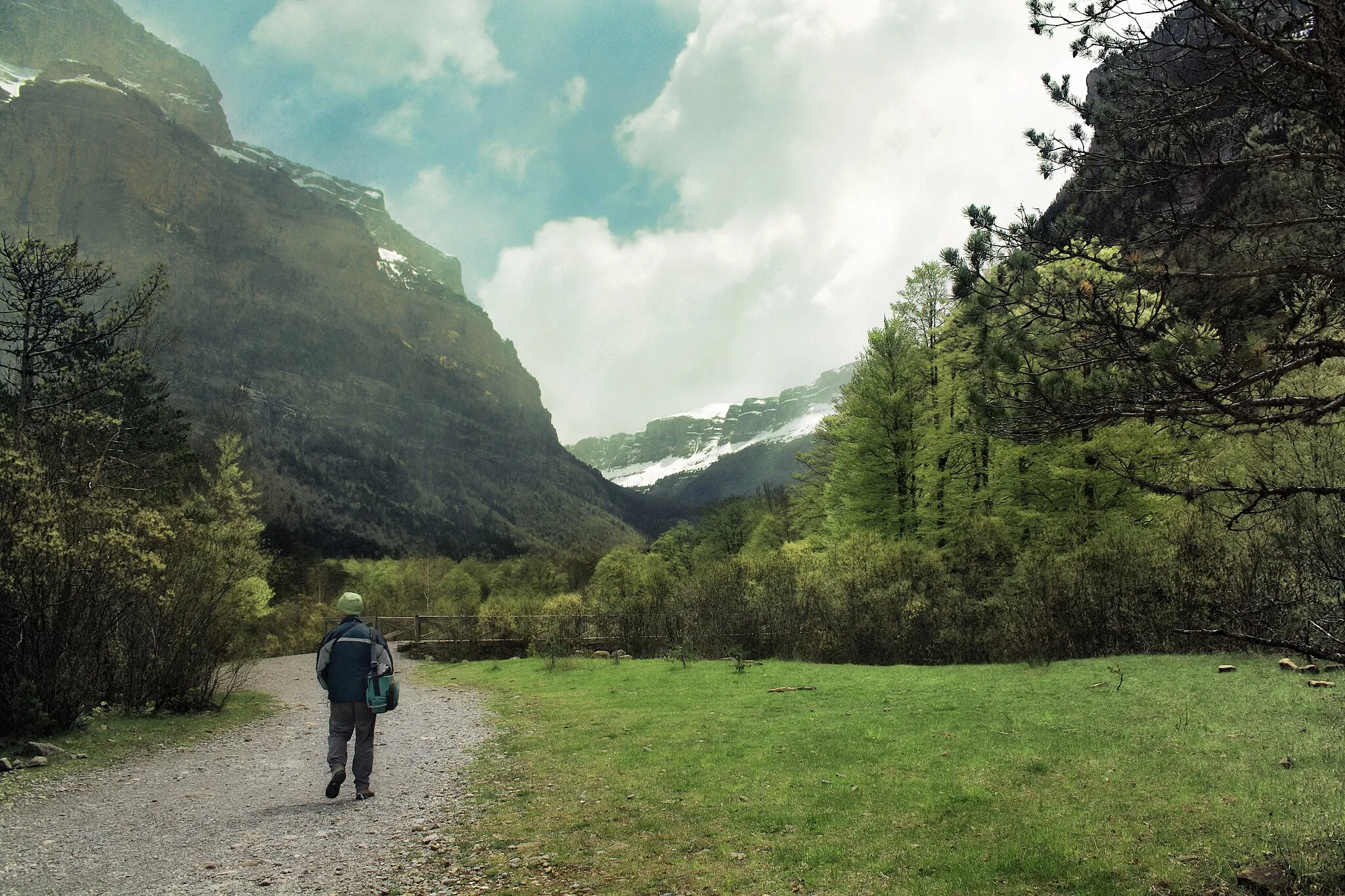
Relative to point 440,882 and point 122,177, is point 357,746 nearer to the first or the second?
point 440,882

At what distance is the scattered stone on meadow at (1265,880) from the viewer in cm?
402

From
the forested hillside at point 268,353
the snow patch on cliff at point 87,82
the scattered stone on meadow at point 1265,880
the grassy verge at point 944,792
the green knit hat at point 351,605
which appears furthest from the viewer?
the snow patch on cliff at point 87,82

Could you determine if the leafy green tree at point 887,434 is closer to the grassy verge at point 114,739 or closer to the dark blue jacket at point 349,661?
the grassy verge at point 114,739

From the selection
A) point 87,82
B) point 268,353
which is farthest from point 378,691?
point 87,82

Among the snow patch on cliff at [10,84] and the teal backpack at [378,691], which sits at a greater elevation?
the snow patch on cliff at [10,84]

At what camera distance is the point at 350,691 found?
7.88 metres

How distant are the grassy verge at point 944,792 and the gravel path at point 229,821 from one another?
80cm

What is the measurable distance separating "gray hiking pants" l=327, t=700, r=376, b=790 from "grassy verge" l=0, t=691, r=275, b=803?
3.61 metres

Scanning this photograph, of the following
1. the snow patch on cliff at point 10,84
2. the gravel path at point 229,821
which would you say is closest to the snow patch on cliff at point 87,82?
the snow patch on cliff at point 10,84

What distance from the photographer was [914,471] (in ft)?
79.7

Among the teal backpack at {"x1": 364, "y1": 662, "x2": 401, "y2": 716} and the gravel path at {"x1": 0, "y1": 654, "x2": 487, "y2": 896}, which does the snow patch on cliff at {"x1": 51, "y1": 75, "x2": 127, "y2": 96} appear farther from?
the teal backpack at {"x1": 364, "y1": 662, "x2": 401, "y2": 716}

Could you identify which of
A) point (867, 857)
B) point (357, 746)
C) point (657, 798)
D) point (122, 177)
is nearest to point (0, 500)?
point (357, 746)

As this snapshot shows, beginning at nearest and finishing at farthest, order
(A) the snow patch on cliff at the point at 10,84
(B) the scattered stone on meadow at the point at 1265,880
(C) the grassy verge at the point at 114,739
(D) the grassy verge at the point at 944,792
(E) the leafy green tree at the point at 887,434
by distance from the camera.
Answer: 1. (B) the scattered stone on meadow at the point at 1265,880
2. (D) the grassy verge at the point at 944,792
3. (C) the grassy verge at the point at 114,739
4. (E) the leafy green tree at the point at 887,434
5. (A) the snow patch on cliff at the point at 10,84

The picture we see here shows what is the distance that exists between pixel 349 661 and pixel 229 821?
6.00 feet
